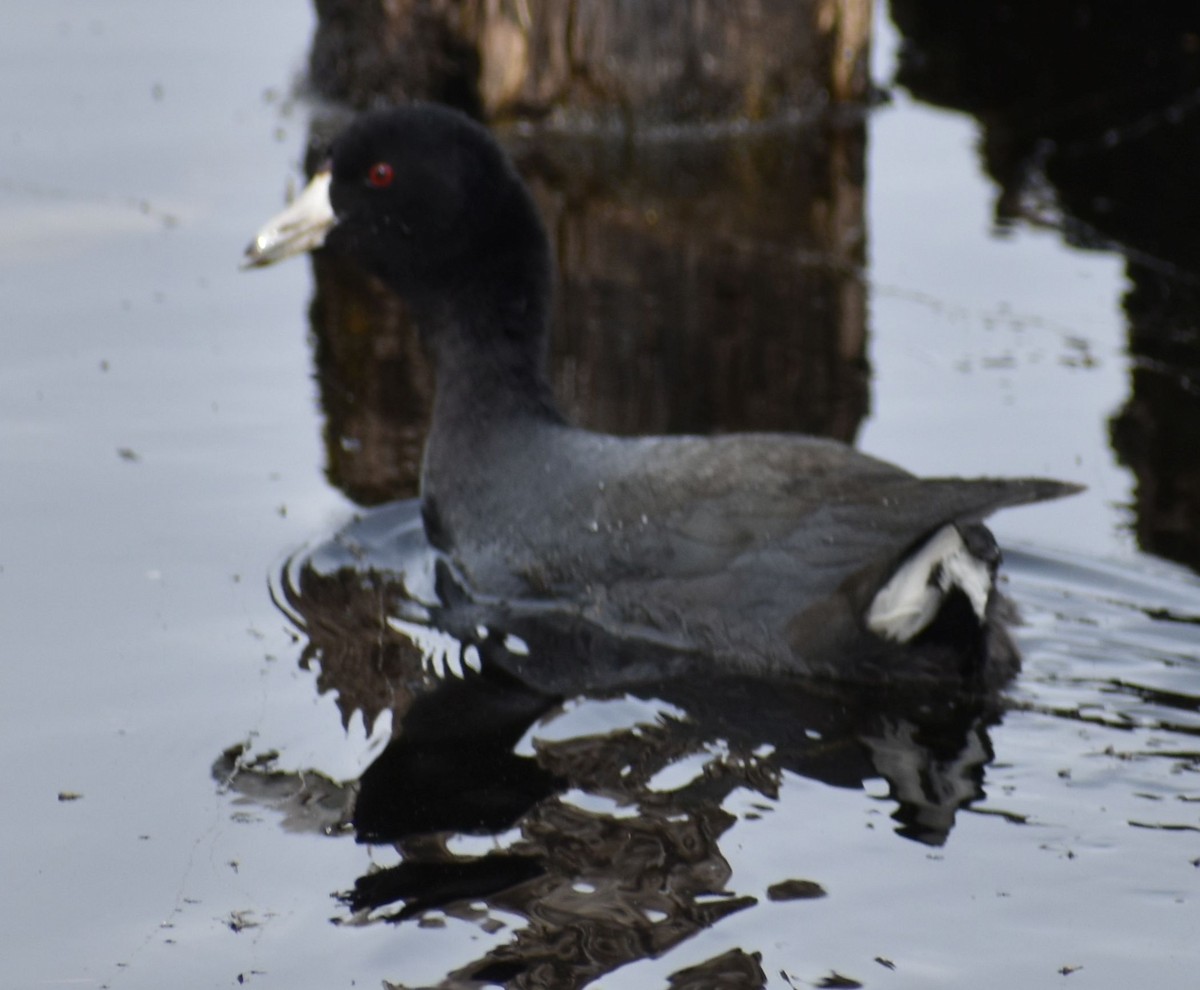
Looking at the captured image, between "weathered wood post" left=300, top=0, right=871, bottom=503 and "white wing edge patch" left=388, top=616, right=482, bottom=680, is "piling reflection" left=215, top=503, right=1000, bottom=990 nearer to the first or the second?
"white wing edge patch" left=388, top=616, right=482, bottom=680

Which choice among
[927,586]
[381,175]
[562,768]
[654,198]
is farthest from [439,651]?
[654,198]

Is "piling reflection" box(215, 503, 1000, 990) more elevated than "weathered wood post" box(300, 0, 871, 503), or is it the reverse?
"weathered wood post" box(300, 0, 871, 503)

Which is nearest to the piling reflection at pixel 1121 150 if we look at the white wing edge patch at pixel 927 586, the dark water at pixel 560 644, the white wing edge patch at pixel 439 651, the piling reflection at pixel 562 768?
the dark water at pixel 560 644

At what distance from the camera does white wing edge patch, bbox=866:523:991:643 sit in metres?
4.42

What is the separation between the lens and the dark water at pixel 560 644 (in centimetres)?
343

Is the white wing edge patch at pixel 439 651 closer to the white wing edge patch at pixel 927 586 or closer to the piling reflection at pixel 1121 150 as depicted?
the white wing edge patch at pixel 927 586

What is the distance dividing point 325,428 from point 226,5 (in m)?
5.04

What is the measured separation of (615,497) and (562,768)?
2.84 ft

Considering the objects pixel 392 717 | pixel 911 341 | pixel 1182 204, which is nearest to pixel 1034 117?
pixel 1182 204

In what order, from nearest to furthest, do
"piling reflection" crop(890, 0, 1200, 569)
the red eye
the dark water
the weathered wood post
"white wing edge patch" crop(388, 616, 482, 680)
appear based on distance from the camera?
1. the dark water
2. "white wing edge patch" crop(388, 616, 482, 680)
3. the red eye
4. "piling reflection" crop(890, 0, 1200, 569)
5. the weathered wood post

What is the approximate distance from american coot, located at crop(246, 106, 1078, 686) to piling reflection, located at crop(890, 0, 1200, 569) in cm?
110

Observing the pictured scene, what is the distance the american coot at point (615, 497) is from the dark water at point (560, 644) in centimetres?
17

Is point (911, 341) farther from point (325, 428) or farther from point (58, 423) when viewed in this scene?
point (58, 423)

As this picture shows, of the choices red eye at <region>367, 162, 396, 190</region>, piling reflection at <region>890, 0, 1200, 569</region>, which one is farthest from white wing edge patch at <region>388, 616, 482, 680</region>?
piling reflection at <region>890, 0, 1200, 569</region>
